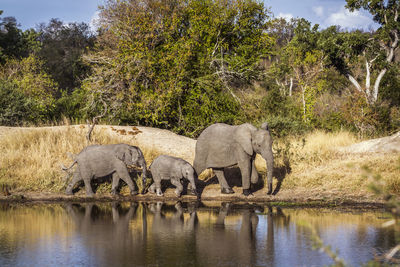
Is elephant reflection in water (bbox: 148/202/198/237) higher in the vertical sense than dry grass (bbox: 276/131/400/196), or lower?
lower

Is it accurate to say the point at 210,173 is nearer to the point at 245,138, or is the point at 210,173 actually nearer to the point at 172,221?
the point at 245,138

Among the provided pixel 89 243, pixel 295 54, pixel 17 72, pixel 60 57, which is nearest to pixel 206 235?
pixel 89 243

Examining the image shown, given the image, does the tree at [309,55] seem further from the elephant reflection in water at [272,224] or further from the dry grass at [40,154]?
the elephant reflection in water at [272,224]

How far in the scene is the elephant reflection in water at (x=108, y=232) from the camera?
7.00 meters

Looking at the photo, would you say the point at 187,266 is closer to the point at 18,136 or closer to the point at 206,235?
the point at 206,235

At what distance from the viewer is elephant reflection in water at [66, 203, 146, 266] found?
7.00 m

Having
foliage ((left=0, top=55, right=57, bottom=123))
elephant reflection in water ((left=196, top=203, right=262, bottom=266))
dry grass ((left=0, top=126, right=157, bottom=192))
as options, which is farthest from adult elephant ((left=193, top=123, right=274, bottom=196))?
foliage ((left=0, top=55, right=57, bottom=123))

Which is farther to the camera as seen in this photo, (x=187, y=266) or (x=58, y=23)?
(x=58, y=23)

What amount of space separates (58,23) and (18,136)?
37.3m

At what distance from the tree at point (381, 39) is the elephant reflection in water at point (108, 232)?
1891 centimetres

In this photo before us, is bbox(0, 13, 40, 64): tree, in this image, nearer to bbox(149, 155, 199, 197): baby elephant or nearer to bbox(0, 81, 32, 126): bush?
bbox(0, 81, 32, 126): bush

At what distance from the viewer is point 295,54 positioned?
3356 centimetres

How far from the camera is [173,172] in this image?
1209 centimetres

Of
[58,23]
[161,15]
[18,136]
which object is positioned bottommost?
[18,136]
